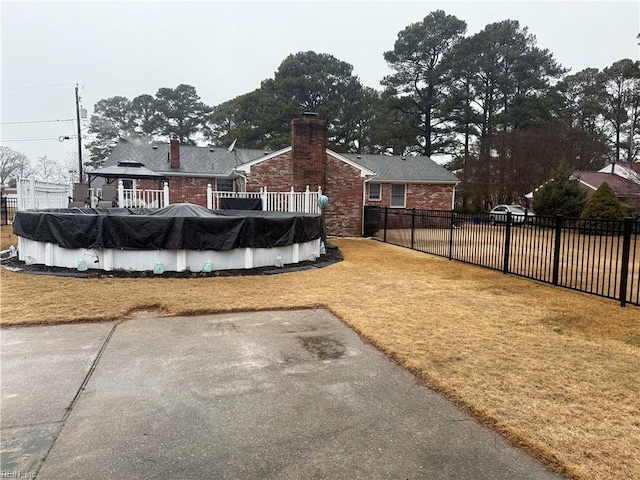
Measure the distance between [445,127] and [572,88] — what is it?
12967 millimetres

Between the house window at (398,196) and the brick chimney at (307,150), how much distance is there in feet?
26.8

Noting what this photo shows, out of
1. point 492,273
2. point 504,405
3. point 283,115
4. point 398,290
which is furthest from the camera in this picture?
point 283,115

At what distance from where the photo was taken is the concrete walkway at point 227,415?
86.7 inches

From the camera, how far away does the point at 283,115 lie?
32250mm

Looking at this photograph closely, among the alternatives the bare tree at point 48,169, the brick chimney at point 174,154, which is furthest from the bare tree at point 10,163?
the brick chimney at point 174,154

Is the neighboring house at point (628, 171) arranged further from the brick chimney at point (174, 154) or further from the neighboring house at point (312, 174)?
the brick chimney at point (174, 154)

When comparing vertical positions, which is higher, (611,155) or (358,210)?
(611,155)

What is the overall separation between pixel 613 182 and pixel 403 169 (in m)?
14.2

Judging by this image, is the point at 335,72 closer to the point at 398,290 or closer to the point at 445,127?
the point at 445,127

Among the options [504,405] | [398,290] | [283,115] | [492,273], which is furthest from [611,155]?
[504,405]

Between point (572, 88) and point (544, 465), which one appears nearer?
point (544, 465)

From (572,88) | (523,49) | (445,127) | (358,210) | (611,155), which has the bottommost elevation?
(358,210)

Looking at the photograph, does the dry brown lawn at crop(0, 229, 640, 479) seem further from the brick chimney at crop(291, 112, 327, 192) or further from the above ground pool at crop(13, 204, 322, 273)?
the brick chimney at crop(291, 112, 327, 192)

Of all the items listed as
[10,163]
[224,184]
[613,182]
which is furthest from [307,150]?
[10,163]
